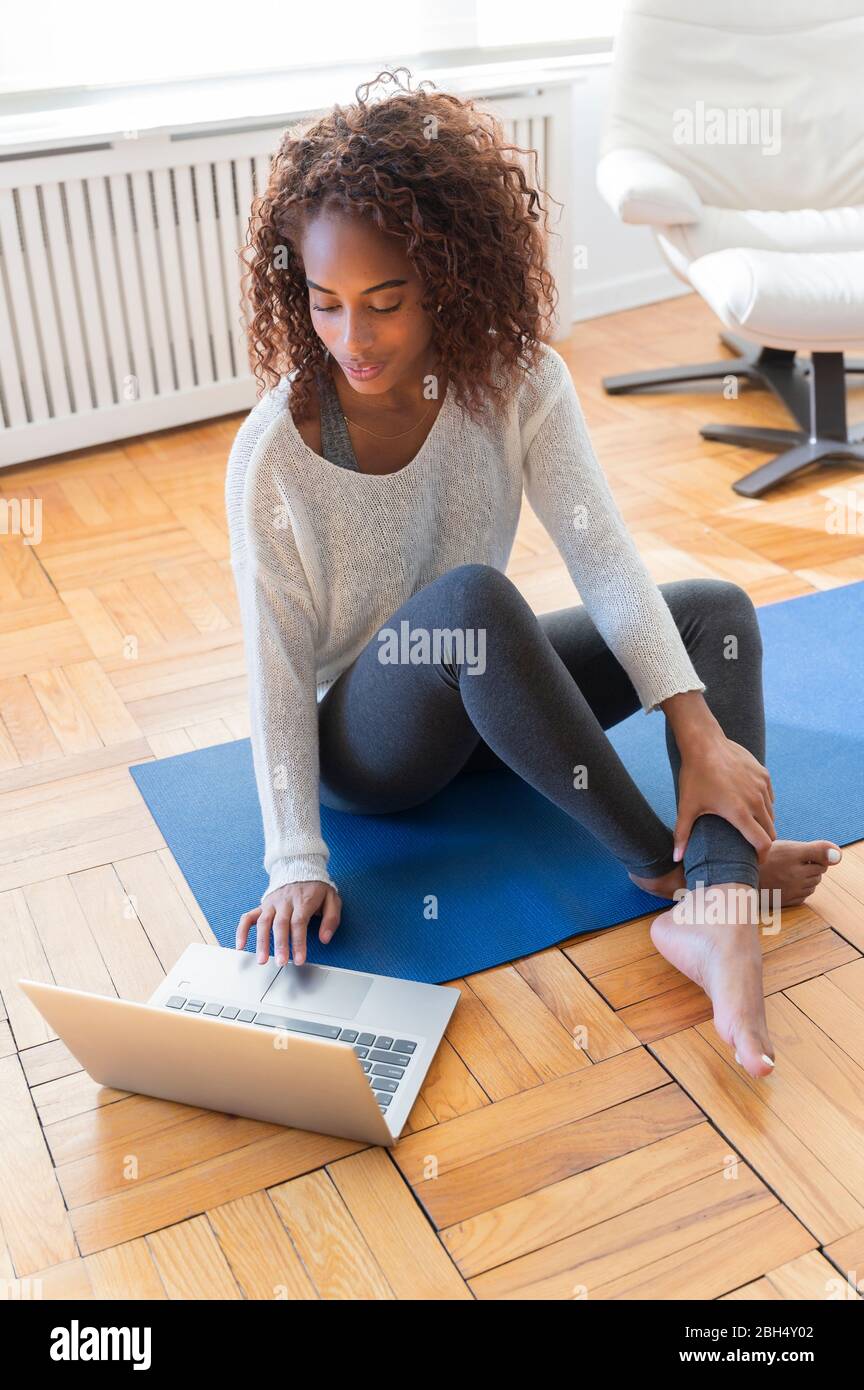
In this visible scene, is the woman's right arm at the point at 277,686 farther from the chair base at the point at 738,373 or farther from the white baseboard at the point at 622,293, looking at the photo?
the white baseboard at the point at 622,293

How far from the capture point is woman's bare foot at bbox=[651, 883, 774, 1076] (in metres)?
1.22

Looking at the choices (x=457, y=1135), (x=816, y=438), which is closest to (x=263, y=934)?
(x=457, y=1135)

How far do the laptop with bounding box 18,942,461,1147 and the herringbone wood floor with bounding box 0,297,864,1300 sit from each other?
0.03 metres

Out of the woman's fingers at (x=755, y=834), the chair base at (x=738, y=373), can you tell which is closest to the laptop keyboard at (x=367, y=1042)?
the woman's fingers at (x=755, y=834)

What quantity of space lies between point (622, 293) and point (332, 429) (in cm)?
239

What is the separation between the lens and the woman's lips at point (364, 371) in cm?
125

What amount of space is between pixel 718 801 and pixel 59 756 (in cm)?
93

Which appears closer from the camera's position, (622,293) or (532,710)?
(532,710)

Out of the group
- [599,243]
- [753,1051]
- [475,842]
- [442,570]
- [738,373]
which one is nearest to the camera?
[753,1051]

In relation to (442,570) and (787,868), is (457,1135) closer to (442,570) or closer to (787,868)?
(787,868)

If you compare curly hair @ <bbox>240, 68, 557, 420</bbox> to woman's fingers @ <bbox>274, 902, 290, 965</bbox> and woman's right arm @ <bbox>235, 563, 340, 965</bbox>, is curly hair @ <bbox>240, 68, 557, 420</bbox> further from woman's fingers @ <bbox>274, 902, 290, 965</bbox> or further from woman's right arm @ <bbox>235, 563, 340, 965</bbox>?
woman's fingers @ <bbox>274, 902, 290, 965</bbox>

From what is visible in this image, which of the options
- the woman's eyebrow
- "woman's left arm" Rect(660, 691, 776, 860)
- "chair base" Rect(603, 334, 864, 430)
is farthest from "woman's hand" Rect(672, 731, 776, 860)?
"chair base" Rect(603, 334, 864, 430)

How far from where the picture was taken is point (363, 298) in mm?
1214

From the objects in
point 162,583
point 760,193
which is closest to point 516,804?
point 162,583
